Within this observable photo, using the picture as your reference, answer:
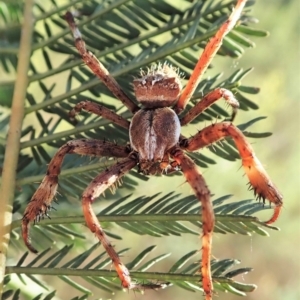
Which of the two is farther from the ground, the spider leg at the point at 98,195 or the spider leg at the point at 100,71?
the spider leg at the point at 100,71

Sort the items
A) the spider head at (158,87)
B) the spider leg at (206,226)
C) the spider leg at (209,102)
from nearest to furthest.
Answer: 1. the spider leg at (206,226)
2. the spider leg at (209,102)
3. the spider head at (158,87)

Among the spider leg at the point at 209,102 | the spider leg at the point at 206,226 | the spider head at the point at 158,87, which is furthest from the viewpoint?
the spider head at the point at 158,87

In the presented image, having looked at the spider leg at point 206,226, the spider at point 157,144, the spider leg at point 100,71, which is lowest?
the spider leg at point 206,226

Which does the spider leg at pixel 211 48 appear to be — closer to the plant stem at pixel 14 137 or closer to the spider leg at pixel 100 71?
the spider leg at pixel 100 71

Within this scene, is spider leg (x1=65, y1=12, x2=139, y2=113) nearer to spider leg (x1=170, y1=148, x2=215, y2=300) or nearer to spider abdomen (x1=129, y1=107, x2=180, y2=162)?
spider abdomen (x1=129, y1=107, x2=180, y2=162)

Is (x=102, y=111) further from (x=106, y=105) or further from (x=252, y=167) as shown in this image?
(x=252, y=167)

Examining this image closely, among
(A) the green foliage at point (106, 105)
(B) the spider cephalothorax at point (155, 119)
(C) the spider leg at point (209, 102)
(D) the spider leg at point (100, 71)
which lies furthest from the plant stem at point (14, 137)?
(C) the spider leg at point (209, 102)

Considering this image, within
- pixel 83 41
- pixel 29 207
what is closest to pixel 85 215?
pixel 29 207

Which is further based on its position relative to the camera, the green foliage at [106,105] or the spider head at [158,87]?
the spider head at [158,87]
